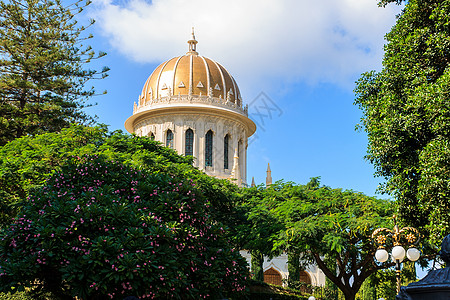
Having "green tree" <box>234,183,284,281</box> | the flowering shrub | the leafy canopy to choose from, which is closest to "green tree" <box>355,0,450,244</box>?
the leafy canopy

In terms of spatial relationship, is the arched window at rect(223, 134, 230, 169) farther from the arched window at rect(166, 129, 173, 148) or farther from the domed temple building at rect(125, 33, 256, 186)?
the arched window at rect(166, 129, 173, 148)

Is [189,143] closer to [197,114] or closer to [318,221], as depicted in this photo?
[197,114]

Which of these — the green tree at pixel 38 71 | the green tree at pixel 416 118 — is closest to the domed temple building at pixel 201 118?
the green tree at pixel 38 71

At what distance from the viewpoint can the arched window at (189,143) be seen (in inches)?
1473

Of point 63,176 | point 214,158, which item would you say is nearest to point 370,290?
point 214,158

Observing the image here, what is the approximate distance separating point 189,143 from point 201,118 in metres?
2.22

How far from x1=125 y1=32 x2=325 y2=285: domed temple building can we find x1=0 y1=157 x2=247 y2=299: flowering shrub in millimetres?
24161

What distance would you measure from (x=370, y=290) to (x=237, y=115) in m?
16.6

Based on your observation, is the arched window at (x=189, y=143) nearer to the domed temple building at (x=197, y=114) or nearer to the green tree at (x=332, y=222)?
the domed temple building at (x=197, y=114)

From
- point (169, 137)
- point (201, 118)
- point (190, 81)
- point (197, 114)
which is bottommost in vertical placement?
point (169, 137)

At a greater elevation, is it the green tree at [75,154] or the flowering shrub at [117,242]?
the green tree at [75,154]

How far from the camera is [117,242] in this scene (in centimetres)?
1004

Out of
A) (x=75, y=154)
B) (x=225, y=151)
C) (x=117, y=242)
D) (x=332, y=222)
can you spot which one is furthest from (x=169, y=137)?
(x=117, y=242)

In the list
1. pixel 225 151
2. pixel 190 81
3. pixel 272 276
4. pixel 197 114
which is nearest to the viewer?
pixel 272 276
